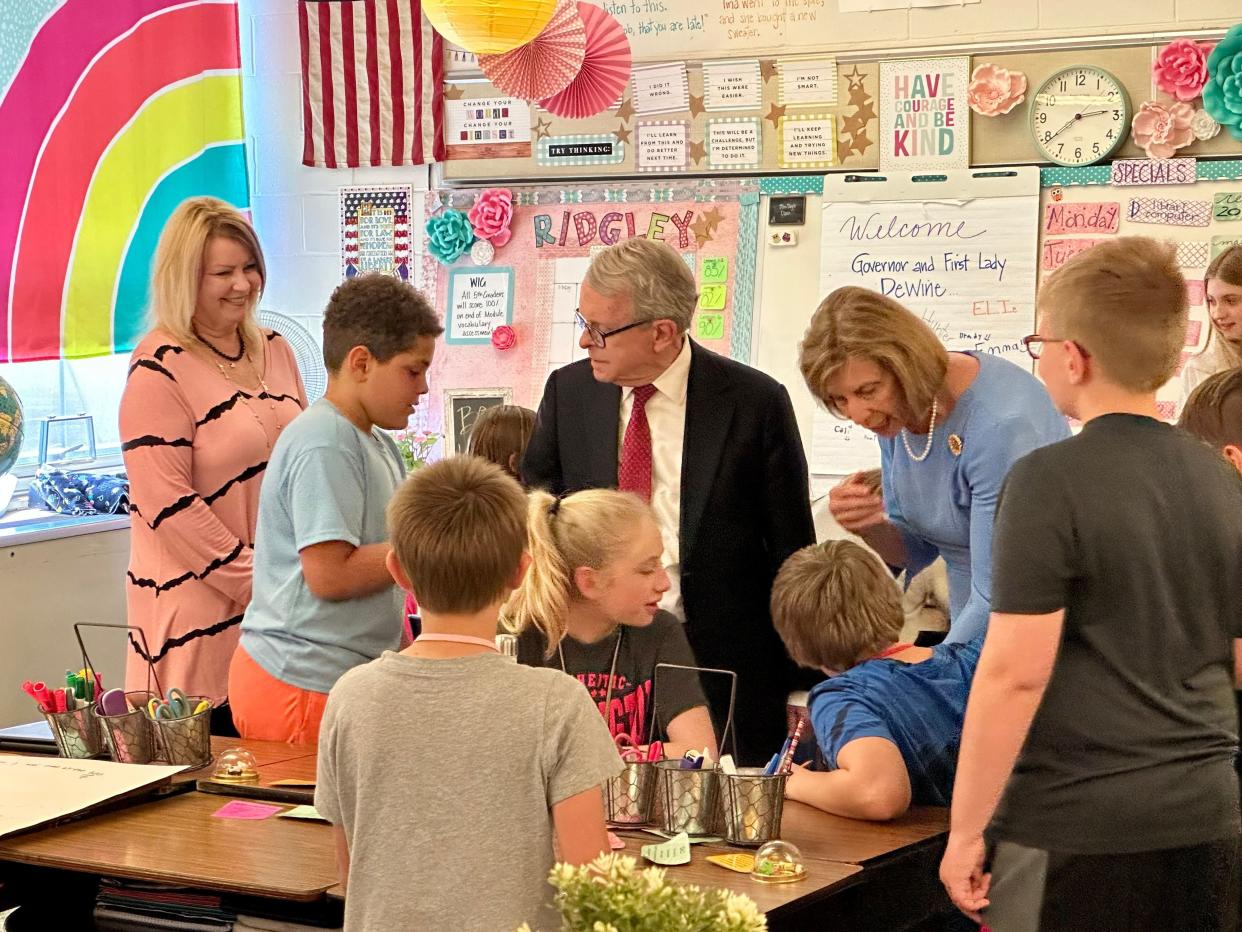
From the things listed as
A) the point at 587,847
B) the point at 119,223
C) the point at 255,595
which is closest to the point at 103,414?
the point at 119,223

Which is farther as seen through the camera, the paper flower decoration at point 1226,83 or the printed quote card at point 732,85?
the printed quote card at point 732,85

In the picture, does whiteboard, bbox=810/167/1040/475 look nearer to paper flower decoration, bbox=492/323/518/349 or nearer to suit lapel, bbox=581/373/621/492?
paper flower decoration, bbox=492/323/518/349

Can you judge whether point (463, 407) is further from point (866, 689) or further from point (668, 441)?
point (866, 689)

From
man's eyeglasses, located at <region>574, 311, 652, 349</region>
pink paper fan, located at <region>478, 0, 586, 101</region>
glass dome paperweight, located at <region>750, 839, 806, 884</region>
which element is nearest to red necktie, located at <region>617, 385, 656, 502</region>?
man's eyeglasses, located at <region>574, 311, 652, 349</region>

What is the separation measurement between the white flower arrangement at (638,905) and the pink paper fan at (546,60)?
348cm

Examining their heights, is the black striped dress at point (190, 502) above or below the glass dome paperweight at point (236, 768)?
above

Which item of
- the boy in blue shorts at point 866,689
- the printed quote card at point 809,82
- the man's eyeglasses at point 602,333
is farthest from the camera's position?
the printed quote card at point 809,82

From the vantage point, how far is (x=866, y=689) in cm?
226

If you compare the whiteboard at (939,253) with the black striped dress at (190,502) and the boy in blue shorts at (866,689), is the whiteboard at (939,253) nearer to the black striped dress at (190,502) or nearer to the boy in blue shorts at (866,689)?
the black striped dress at (190,502)

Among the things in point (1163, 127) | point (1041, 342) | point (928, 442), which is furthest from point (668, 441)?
point (1163, 127)

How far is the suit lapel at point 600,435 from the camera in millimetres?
2953

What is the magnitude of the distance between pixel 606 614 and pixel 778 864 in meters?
0.58

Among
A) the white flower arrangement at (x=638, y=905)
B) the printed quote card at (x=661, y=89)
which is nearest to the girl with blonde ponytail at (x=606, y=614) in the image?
the white flower arrangement at (x=638, y=905)

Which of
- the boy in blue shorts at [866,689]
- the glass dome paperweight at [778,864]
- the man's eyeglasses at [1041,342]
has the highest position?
the man's eyeglasses at [1041,342]
